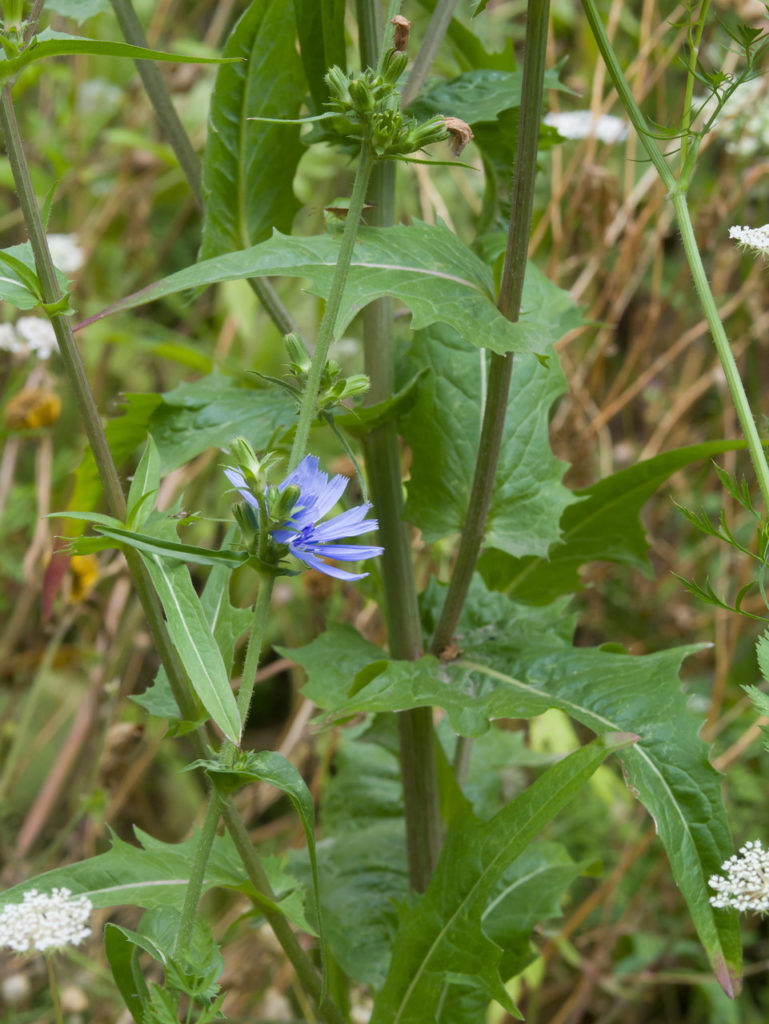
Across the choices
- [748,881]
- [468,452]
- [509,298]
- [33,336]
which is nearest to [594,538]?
[468,452]

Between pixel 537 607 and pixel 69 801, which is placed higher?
pixel 537 607

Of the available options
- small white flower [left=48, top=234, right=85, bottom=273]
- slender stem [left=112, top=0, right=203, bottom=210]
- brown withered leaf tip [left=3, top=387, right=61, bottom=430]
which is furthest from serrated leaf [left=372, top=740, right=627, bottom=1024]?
small white flower [left=48, top=234, right=85, bottom=273]

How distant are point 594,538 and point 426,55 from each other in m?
0.48

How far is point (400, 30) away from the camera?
0.72 metres

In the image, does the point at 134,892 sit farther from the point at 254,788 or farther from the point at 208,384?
the point at 254,788

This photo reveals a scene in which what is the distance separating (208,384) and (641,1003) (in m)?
Result: 1.28

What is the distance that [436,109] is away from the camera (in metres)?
0.88

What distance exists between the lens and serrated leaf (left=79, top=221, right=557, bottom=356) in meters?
0.68

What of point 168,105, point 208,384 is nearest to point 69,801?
point 208,384

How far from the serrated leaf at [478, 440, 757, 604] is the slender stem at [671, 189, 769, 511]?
0.23 metres

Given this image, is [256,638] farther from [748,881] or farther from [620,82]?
[620,82]

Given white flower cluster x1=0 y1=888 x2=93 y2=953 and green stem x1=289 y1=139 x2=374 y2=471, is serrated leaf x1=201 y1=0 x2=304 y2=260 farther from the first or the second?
white flower cluster x1=0 y1=888 x2=93 y2=953

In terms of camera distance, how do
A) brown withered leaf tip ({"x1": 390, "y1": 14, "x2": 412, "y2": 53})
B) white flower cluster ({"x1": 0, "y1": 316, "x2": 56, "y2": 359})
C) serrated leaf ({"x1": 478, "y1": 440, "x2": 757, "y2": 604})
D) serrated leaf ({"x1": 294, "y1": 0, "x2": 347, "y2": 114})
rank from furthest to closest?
white flower cluster ({"x1": 0, "y1": 316, "x2": 56, "y2": 359})
serrated leaf ({"x1": 478, "y1": 440, "x2": 757, "y2": 604})
serrated leaf ({"x1": 294, "y1": 0, "x2": 347, "y2": 114})
brown withered leaf tip ({"x1": 390, "y1": 14, "x2": 412, "y2": 53})

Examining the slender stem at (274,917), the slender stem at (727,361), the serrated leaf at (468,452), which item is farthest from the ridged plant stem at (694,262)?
the slender stem at (274,917)
